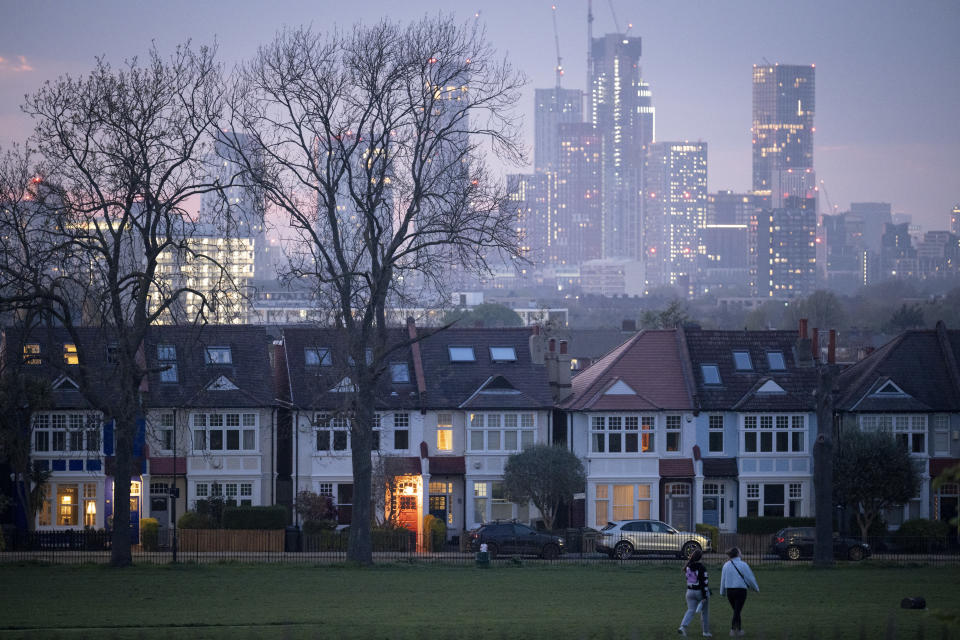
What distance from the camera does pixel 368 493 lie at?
4559cm

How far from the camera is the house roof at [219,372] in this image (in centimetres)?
5622

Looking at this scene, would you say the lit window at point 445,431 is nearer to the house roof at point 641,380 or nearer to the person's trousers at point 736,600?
the house roof at point 641,380

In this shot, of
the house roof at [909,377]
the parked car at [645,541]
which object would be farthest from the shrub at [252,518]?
the house roof at [909,377]

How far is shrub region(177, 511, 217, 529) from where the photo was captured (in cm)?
5291

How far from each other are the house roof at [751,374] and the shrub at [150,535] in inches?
973

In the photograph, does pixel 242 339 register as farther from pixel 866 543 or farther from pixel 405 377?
pixel 866 543

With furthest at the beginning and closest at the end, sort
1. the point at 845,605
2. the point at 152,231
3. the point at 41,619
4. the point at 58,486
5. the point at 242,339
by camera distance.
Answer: the point at 242,339, the point at 58,486, the point at 152,231, the point at 845,605, the point at 41,619

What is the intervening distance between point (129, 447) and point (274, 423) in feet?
47.1

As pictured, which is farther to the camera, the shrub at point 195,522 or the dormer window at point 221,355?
the dormer window at point 221,355

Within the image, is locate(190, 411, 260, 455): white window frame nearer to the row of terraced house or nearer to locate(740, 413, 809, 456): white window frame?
the row of terraced house

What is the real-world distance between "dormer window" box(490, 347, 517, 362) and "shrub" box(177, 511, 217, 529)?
50.5 feet

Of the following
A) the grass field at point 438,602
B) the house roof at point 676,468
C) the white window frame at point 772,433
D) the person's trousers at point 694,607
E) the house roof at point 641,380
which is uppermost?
the house roof at point 641,380

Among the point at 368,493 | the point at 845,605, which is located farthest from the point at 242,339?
the point at 845,605

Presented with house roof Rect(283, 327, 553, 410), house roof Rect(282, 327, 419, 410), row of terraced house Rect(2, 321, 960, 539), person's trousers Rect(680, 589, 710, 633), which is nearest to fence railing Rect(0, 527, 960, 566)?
row of terraced house Rect(2, 321, 960, 539)
